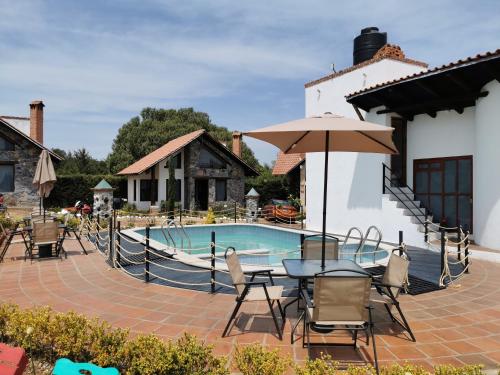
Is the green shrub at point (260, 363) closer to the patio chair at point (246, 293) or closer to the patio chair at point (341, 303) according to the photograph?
the patio chair at point (341, 303)

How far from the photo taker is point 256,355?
2.98 m

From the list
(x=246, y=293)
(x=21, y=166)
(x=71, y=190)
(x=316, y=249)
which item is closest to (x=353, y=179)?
(x=316, y=249)

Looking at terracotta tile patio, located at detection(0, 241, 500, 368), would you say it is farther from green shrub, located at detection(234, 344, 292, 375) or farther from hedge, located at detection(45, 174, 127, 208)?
hedge, located at detection(45, 174, 127, 208)

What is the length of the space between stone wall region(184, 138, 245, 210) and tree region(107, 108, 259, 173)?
549 inches

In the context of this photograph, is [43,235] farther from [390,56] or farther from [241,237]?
[390,56]

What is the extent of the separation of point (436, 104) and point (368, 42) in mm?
5271

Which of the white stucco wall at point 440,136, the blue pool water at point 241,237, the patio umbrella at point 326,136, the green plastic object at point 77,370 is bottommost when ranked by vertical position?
the blue pool water at point 241,237

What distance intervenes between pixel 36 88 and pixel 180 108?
83.3 feet

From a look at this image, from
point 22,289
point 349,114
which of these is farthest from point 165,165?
point 22,289

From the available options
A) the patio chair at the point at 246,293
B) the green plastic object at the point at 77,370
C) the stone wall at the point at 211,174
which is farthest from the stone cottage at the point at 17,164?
the green plastic object at the point at 77,370

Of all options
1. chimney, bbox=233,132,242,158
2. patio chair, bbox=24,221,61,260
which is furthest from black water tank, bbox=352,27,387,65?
chimney, bbox=233,132,242,158

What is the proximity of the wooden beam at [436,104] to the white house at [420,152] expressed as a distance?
26 mm

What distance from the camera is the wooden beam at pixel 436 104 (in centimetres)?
981

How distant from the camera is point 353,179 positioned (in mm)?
13164
